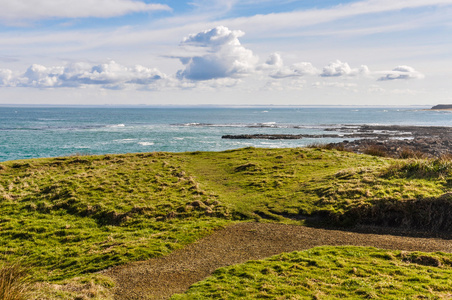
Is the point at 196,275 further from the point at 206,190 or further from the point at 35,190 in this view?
the point at 35,190

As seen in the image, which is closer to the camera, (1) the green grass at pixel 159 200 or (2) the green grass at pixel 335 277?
(2) the green grass at pixel 335 277

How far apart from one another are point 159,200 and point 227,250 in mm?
9735

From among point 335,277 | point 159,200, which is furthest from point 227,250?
point 159,200

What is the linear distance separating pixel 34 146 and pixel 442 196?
85.2m

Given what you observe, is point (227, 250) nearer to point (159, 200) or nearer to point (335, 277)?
point (335, 277)

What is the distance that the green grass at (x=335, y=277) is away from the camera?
11.0 m

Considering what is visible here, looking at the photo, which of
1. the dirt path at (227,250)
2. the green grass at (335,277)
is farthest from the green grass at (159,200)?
the green grass at (335,277)

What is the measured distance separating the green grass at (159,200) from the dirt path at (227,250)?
1.01 metres

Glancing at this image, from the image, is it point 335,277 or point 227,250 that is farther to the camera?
point 227,250

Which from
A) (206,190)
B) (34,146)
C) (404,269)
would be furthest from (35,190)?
(34,146)

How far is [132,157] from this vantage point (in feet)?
135

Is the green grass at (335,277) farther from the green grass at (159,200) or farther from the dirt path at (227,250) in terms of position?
the green grass at (159,200)

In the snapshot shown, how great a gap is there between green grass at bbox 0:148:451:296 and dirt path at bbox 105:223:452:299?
1.01 m

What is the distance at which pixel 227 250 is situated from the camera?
51.9ft
